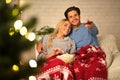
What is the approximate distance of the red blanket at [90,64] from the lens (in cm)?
203

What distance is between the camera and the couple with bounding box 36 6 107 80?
2.00m

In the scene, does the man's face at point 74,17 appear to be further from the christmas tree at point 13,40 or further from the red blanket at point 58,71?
the christmas tree at point 13,40

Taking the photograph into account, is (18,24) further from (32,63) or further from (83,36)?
(83,36)

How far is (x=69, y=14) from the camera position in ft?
8.39

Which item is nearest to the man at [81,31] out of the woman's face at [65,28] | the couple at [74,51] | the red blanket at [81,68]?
the couple at [74,51]

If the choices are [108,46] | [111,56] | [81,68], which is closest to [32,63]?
[81,68]

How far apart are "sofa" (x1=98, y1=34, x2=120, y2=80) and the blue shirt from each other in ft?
0.53

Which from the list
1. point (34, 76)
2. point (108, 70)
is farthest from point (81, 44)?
point (34, 76)

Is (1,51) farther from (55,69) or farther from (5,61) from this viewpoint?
(55,69)

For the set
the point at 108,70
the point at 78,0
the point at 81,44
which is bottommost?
the point at 108,70

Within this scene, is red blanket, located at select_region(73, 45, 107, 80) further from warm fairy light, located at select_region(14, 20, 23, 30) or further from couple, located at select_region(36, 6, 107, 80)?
warm fairy light, located at select_region(14, 20, 23, 30)

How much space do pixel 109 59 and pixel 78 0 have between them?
4.00 feet

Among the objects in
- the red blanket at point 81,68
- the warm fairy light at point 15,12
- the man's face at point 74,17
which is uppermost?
the man's face at point 74,17

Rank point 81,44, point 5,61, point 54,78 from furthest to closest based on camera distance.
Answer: point 81,44 → point 54,78 → point 5,61
